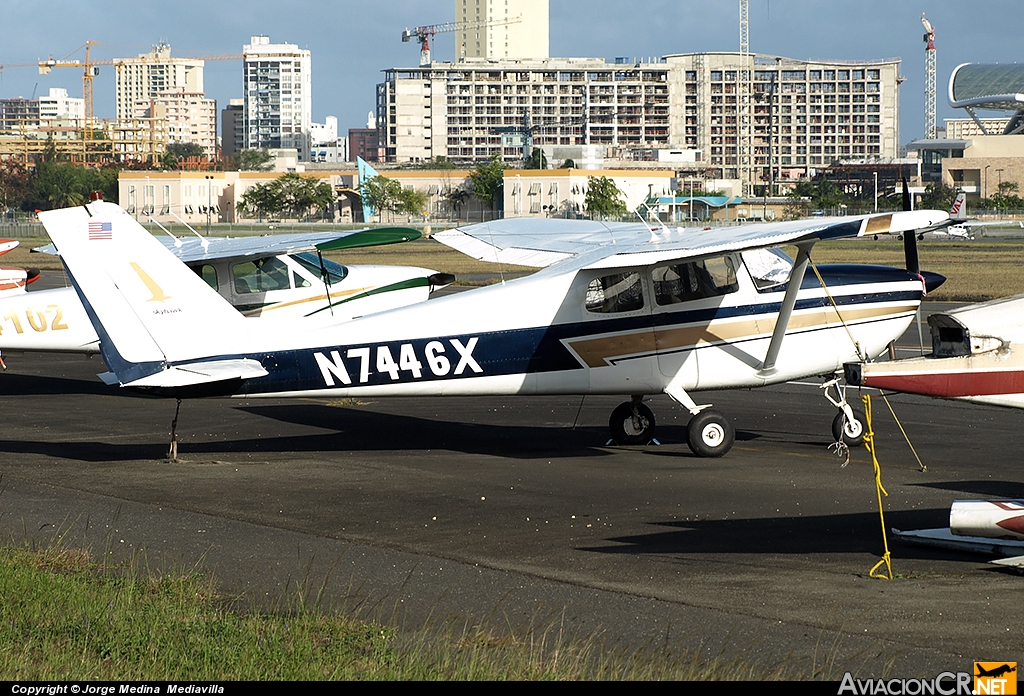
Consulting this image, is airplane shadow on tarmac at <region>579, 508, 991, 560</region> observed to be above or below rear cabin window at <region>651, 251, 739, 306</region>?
below

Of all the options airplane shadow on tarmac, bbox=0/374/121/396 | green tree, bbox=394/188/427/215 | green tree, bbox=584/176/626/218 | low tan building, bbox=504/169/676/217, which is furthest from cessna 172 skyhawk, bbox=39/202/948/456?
green tree, bbox=394/188/427/215

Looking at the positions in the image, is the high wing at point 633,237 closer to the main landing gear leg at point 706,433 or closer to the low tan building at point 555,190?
Result: the main landing gear leg at point 706,433

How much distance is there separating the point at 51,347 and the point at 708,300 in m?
9.57

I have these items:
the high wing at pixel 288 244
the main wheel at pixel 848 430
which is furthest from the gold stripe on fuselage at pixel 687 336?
the high wing at pixel 288 244

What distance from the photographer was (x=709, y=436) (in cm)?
1256

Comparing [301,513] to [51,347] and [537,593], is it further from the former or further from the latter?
[51,347]

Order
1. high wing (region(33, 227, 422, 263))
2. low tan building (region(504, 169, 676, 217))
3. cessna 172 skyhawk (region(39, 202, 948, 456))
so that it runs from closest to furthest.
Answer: cessna 172 skyhawk (region(39, 202, 948, 456)) < high wing (region(33, 227, 422, 263)) < low tan building (region(504, 169, 676, 217))

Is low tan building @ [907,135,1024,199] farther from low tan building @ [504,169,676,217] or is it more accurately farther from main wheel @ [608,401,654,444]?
main wheel @ [608,401,654,444]

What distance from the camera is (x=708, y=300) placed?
12.7 m

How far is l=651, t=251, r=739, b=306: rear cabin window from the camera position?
12711 mm

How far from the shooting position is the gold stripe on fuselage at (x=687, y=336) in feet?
41.4

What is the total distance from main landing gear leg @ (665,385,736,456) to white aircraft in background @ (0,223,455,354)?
555cm

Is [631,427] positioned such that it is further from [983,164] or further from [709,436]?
[983,164]

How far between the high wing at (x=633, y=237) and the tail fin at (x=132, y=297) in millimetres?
3359
